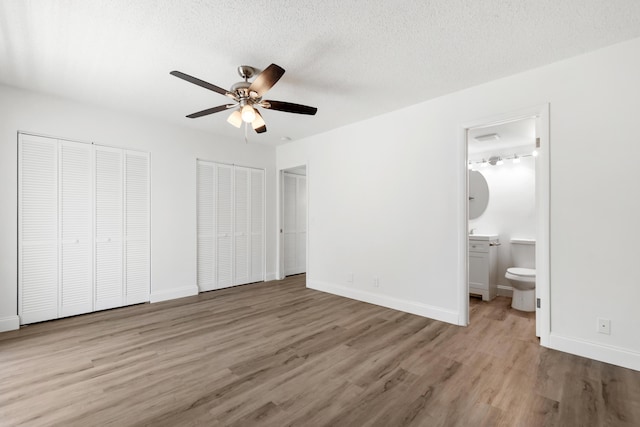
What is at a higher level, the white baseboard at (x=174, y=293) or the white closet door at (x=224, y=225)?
the white closet door at (x=224, y=225)

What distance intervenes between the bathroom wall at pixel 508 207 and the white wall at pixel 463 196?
202 cm

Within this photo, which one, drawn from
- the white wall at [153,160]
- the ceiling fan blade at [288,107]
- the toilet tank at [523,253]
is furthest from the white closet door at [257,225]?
the toilet tank at [523,253]

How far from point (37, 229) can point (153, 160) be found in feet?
5.01

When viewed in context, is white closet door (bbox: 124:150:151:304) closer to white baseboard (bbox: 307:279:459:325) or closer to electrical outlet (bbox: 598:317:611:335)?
white baseboard (bbox: 307:279:459:325)

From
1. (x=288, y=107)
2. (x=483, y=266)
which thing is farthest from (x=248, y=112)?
(x=483, y=266)

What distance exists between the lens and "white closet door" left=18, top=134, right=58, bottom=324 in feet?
10.6

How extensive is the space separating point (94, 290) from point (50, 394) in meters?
2.00

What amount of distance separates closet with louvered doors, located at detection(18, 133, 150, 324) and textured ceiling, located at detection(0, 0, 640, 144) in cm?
83

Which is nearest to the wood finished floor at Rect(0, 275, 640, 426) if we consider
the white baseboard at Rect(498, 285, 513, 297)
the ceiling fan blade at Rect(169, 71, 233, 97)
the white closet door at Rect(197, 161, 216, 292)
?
the white baseboard at Rect(498, 285, 513, 297)

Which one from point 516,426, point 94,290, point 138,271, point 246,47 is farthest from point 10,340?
point 516,426

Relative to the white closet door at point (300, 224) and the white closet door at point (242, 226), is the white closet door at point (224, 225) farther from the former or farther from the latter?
the white closet door at point (300, 224)

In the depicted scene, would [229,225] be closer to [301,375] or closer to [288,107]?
[288,107]

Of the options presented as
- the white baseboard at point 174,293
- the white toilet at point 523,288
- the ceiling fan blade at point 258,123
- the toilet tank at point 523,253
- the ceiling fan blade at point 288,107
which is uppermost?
the ceiling fan blade at point 288,107

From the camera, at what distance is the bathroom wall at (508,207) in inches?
175
